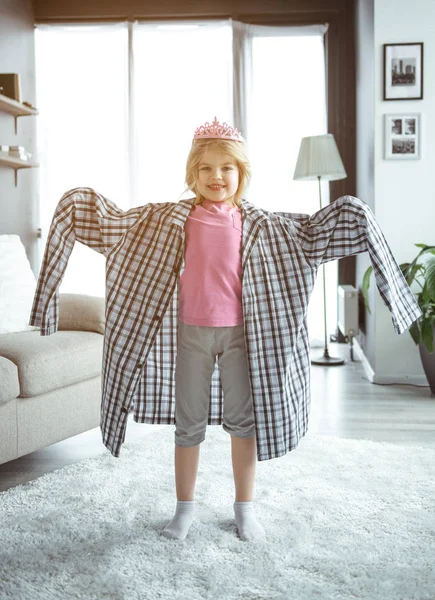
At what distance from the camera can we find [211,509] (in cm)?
204

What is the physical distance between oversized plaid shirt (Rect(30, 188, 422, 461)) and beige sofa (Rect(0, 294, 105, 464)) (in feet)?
1.90

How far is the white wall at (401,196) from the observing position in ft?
12.8

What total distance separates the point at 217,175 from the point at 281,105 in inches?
143

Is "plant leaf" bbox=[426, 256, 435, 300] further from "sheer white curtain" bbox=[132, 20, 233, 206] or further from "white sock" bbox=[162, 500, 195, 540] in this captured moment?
"sheer white curtain" bbox=[132, 20, 233, 206]

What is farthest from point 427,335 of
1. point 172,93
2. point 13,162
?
point 172,93

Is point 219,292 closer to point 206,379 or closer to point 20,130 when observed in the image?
point 206,379

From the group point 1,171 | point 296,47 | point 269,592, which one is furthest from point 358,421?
point 296,47

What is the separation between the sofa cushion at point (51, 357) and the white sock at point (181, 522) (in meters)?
0.85

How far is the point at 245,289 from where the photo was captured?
179 cm

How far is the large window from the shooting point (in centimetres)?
519

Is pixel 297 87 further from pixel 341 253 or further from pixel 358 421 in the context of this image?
pixel 341 253

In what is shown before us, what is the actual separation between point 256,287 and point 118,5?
4239 mm

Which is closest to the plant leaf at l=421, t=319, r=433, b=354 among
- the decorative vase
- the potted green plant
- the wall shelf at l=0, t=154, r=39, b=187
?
the potted green plant

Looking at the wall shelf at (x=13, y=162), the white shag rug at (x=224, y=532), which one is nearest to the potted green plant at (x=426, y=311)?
the white shag rug at (x=224, y=532)
